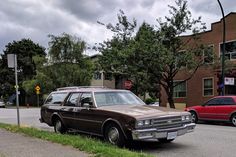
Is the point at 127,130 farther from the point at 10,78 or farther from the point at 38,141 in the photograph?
the point at 10,78

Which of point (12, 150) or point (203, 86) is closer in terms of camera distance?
point (12, 150)

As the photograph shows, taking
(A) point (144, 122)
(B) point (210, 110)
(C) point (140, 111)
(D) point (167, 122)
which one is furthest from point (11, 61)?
(B) point (210, 110)

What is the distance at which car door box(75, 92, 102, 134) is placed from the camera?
10.8 metres

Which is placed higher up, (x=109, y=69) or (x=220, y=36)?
(x=220, y=36)

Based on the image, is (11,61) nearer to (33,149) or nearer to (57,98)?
(57,98)

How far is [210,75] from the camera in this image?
110 feet

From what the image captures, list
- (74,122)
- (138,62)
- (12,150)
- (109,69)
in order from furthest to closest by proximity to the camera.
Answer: (109,69) < (138,62) < (74,122) < (12,150)

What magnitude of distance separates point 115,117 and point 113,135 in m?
0.51

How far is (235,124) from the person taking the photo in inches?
712

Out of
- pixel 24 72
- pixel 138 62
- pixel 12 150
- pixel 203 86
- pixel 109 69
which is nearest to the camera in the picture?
pixel 12 150

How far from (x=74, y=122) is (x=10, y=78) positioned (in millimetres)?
61182

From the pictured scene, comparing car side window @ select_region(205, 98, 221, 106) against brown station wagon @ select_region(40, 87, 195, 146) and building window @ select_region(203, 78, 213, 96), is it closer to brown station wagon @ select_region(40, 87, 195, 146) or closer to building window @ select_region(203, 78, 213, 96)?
brown station wagon @ select_region(40, 87, 195, 146)

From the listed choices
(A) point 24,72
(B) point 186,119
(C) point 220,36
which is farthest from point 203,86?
(A) point 24,72

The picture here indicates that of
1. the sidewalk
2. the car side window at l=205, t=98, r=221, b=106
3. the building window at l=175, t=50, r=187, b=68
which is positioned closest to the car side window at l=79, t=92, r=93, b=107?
the sidewalk
